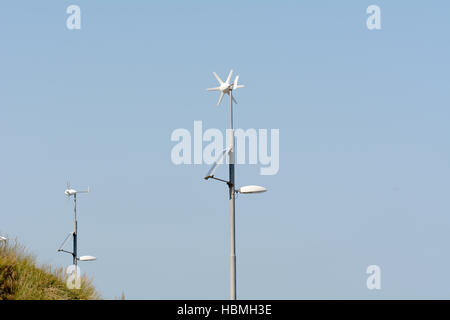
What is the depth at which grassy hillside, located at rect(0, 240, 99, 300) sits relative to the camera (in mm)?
21828

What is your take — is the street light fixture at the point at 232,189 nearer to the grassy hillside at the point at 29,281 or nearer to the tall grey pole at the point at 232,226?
the tall grey pole at the point at 232,226

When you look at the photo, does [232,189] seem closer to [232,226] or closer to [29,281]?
[232,226]

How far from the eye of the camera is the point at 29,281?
2233 centimetres

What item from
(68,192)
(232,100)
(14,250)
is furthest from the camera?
(68,192)

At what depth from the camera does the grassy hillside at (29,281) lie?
21.8 m

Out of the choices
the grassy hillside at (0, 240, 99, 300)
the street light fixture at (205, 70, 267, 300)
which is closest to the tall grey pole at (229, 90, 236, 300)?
the street light fixture at (205, 70, 267, 300)

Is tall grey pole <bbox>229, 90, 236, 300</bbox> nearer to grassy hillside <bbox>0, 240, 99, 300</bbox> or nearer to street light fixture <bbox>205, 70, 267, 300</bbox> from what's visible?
street light fixture <bbox>205, 70, 267, 300</bbox>

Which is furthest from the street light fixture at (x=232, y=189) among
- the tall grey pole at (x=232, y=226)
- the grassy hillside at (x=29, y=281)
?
the grassy hillside at (x=29, y=281)

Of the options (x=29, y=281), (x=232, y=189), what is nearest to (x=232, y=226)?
(x=232, y=189)
